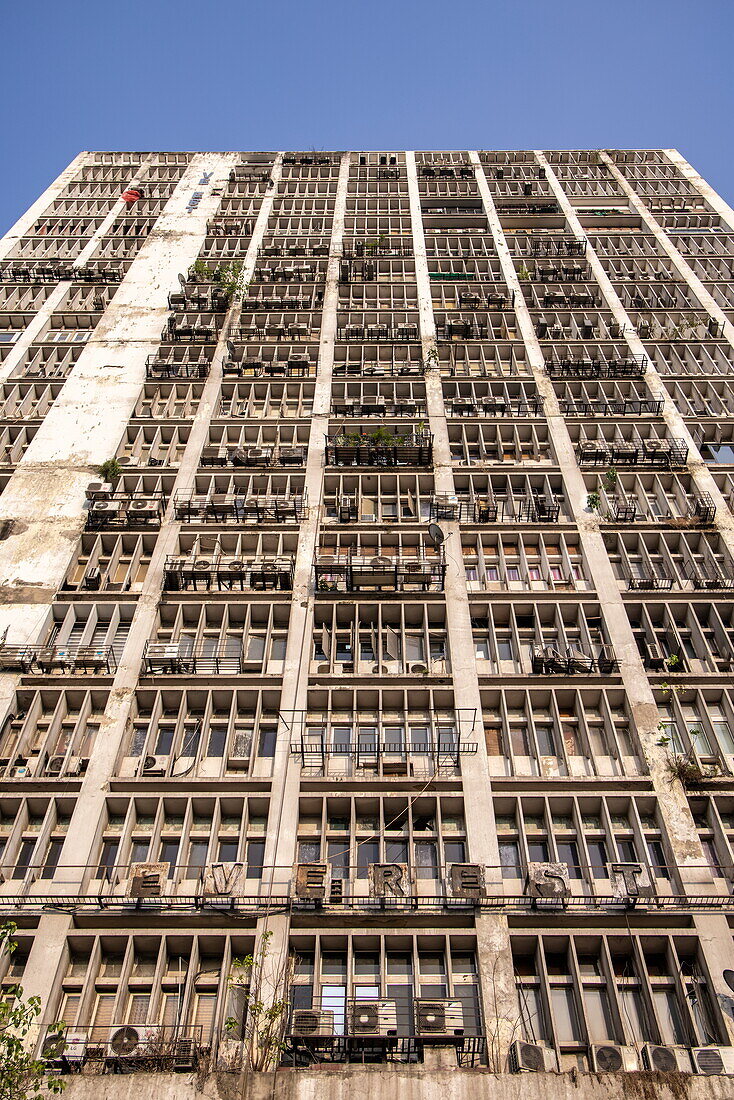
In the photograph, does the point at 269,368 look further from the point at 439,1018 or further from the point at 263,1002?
the point at 439,1018

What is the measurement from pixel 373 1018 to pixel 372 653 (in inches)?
506

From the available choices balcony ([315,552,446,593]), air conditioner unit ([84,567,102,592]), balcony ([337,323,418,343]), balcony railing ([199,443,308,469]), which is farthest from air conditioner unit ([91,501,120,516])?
balcony ([337,323,418,343])

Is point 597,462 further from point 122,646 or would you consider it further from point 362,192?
point 362,192

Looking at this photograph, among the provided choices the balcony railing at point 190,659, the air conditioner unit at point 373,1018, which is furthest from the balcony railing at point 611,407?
the air conditioner unit at point 373,1018

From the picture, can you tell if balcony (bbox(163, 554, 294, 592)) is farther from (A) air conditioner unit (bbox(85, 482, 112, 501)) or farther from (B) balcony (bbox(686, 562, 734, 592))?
(B) balcony (bbox(686, 562, 734, 592))

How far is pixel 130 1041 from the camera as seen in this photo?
21.8 meters

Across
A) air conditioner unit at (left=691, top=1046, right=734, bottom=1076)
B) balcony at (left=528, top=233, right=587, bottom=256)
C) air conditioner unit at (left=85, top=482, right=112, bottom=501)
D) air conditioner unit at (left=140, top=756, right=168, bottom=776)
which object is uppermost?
balcony at (left=528, top=233, right=587, bottom=256)

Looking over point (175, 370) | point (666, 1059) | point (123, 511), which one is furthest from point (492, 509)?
point (666, 1059)

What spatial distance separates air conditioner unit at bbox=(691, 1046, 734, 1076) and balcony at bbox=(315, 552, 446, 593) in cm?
1708

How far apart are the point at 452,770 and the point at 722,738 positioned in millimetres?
9398

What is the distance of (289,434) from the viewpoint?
4175 cm

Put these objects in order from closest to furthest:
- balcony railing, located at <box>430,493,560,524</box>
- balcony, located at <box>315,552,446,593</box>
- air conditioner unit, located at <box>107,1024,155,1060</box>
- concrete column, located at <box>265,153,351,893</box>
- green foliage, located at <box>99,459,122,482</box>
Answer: air conditioner unit, located at <box>107,1024,155,1060</box> → concrete column, located at <box>265,153,351,893</box> → balcony, located at <box>315,552,446,593</box> → balcony railing, located at <box>430,493,560,524</box> → green foliage, located at <box>99,459,122,482</box>

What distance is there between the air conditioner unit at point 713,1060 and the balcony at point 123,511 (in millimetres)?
26336

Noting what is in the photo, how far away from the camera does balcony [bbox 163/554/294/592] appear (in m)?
33.4
